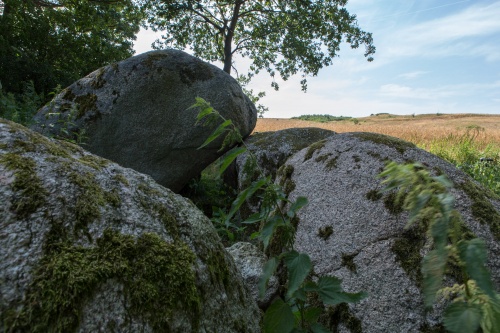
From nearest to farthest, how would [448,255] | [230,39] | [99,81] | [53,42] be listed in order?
[448,255]
[99,81]
[53,42]
[230,39]

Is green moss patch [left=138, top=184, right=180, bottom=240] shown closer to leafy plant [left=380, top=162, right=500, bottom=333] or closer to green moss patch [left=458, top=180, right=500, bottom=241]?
leafy plant [left=380, top=162, right=500, bottom=333]

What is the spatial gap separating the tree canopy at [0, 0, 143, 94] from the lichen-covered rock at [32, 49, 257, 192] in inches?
267

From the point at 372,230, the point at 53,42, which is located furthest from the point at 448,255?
the point at 53,42

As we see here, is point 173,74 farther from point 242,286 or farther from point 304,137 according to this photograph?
point 242,286

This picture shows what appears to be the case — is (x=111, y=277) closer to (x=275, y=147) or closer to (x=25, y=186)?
(x=25, y=186)

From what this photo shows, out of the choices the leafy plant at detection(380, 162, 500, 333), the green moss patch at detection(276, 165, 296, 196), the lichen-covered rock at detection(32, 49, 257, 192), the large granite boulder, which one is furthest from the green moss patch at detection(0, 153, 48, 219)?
the lichen-covered rock at detection(32, 49, 257, 192)

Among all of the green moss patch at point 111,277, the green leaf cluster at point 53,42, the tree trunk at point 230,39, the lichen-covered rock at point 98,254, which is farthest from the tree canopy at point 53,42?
the green moss patch at point 111,277

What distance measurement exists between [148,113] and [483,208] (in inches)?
238

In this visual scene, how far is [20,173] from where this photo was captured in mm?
1452

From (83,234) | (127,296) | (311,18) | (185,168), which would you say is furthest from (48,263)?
(311,18)

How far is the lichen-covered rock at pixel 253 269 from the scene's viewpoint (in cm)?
304

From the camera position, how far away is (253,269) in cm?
313

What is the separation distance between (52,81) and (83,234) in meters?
14.1

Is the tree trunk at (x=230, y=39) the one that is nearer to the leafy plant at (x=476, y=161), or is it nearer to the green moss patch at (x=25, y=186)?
the leafy plant at (x=476, y=161)
